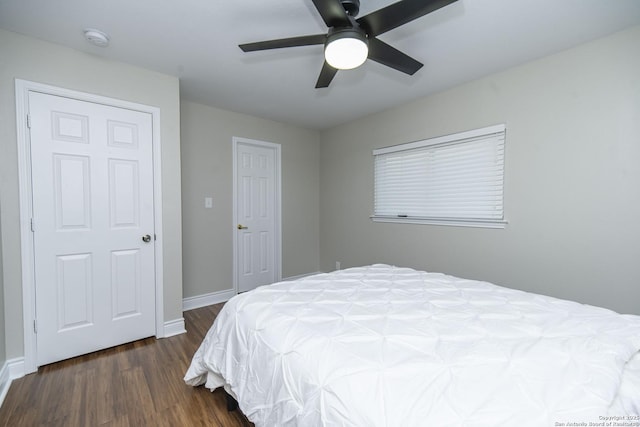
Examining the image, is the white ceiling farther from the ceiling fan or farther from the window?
the window

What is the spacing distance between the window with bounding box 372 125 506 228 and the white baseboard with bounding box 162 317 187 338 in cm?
248

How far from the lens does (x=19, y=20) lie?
5.89 ft

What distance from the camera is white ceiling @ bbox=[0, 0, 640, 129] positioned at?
1.70 m

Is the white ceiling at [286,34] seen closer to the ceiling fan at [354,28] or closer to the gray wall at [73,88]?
the gray wall at [73,88]

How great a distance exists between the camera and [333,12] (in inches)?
52.2

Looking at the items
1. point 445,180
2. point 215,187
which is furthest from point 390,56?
point 215,187

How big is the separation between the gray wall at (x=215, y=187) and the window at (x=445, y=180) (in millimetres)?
1299

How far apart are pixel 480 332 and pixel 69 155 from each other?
9.61 feet

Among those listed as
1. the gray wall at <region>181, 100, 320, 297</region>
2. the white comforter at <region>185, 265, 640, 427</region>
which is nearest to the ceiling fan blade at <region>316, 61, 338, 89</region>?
the white comforter at <region>185, 265, 640, 427</region>

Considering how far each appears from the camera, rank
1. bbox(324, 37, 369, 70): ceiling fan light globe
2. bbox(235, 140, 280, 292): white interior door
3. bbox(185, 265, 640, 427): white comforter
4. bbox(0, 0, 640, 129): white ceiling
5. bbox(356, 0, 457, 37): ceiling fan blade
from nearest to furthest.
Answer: bbox(185, 265, 640, 427): white comforter
bbox(356, 0, 457, 37): ceiling fan blade
bbox(324, 37, 369, 70): ceiling fan light globe
bbox(0, 0, 640, 129): white ceiling
bbox(235, 140, 280, 292): white interior door

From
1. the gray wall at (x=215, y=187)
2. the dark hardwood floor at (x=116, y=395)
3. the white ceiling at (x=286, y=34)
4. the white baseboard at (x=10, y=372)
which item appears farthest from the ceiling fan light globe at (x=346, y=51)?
the white baseboard at (x=10, y=372)

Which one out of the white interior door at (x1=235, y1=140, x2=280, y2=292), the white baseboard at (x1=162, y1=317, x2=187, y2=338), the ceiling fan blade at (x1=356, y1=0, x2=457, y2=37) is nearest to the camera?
the ceiling fan blade at (x1=356, y1=0, x2=457, y2=37)

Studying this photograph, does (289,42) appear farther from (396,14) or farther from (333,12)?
(396,14)

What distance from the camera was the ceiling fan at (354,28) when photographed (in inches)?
50.6
